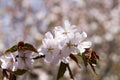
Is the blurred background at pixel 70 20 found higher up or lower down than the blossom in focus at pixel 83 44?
lower down

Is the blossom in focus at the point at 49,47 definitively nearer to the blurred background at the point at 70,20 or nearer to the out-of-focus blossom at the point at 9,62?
the out-of-focus blossom at the point at 9,62

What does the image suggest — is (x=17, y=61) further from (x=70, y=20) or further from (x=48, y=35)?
(x=70, y=20)

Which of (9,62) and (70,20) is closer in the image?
(9,62)

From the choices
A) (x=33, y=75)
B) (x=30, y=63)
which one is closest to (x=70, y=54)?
(x=30, y=63)

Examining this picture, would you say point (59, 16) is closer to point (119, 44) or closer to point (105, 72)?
point (119, 44)

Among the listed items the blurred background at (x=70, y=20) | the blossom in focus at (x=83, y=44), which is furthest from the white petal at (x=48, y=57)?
the blurred background at (x=70, y=20)

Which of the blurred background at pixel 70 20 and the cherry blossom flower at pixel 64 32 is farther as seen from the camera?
the blurred background at pixel 70 20

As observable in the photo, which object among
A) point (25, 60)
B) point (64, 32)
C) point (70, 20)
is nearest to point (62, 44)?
point (64, 32)

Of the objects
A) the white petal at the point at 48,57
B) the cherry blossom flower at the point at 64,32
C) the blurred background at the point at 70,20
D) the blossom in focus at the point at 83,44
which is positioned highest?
the cherry blossom flower at the point at 64,32
